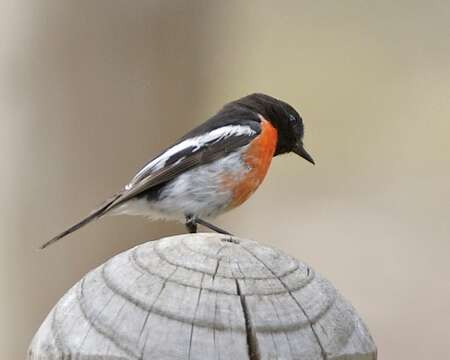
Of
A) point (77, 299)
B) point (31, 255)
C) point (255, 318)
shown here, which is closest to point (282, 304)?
point (255, 318)

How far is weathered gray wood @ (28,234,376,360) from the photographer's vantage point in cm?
115

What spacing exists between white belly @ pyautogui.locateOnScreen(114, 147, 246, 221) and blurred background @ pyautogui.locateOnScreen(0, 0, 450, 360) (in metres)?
0.11

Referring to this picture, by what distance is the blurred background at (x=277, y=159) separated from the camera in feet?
9.34

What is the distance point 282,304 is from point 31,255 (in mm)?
1945

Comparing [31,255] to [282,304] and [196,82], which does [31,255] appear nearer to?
[196,82]

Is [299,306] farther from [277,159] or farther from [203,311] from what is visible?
[277,159]

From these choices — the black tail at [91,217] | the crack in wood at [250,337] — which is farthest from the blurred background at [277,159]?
the crack in wood at [250,337]

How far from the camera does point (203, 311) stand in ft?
3.83

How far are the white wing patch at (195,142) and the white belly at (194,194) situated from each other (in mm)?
89

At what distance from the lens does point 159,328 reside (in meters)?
1.15

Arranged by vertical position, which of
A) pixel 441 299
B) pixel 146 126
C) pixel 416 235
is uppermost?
pixel 146 126

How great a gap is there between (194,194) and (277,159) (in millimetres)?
1300

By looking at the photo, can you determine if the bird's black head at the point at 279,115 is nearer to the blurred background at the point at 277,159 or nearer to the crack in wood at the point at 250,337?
the blurred background at the point at 277,159

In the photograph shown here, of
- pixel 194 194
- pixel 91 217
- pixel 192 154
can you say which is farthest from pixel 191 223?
pixel 91 217
